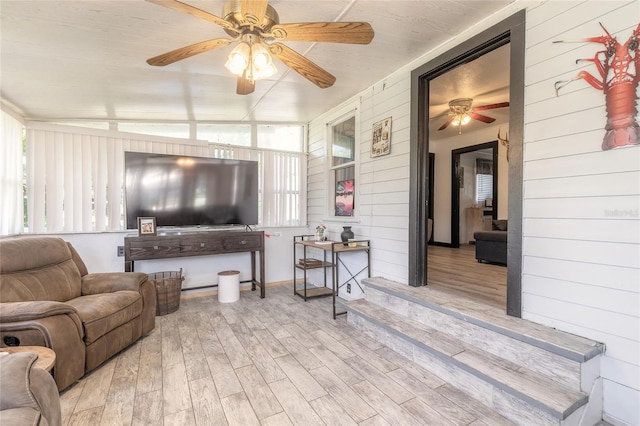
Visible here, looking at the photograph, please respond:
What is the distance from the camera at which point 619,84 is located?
154cm

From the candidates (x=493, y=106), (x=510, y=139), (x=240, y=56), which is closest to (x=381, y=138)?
(x=510, y=139)

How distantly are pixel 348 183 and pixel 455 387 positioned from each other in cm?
262

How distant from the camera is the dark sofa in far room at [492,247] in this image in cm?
421

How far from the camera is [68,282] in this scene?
8.04ft

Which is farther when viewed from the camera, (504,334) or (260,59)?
(504,334)

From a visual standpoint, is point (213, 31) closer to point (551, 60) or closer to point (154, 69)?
point (154, 69)

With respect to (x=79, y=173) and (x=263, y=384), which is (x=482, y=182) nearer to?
(x=263, y=384)

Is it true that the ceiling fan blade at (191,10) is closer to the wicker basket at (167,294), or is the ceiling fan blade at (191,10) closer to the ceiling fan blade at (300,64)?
the ceiling fan blade at (300,64)

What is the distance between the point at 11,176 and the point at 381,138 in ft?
13.0

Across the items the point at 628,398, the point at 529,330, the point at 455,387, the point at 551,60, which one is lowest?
the point at 455,387

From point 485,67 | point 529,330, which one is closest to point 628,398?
point 529,330

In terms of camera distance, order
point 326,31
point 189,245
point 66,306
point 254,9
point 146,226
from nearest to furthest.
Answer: point 254,9 → point 326,31 → point 66,306 → point 146,226 → point 189,245

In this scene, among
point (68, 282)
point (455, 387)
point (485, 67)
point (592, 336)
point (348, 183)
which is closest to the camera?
point (592, 336)

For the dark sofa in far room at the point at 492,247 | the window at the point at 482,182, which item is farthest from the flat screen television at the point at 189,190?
the window at the point at 482,182
